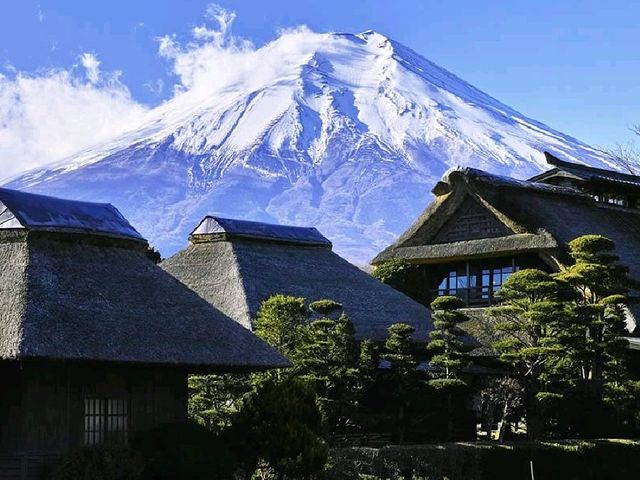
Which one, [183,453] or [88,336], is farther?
[183,453]

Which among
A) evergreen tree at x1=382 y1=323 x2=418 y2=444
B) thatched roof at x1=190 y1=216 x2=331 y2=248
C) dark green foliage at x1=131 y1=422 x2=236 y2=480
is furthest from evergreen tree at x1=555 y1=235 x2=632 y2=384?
dark green foliage at x1=131 y1=422 x2=236 y2=480

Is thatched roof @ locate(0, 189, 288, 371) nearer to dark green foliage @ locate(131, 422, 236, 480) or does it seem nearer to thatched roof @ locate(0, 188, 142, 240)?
thatched roof @ locate(0, 188, 142, 240)

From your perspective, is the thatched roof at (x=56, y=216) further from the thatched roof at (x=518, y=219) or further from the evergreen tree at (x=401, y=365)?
the thatched roof at (x=518, y=219)

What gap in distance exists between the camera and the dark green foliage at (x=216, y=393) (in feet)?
98.8

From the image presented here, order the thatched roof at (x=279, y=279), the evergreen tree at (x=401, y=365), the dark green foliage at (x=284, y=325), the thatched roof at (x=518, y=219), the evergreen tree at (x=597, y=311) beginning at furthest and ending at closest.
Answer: the thatched roof at (x=518, y=219)
the thatched roof at (x=279, y=279)
the evergreen tree at (x=597, y=311)
the evergreen tree at (x=401, y=365)
the dark green foliage at (x=284, y=325)

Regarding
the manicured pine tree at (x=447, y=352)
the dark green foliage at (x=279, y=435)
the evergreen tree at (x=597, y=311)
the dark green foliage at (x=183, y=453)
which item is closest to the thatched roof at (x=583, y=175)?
the evergreen tree at (x=597, y=311)

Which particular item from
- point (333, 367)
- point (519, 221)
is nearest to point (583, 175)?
point (519, 221)

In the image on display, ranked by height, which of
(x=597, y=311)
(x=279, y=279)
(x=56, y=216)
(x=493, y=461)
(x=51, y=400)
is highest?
(x=56, y=216)

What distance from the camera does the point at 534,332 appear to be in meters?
34.4

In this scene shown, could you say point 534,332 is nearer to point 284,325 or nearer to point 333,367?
point 333,367

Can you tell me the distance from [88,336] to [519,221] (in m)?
24.9

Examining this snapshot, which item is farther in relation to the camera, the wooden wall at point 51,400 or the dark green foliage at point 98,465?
the wooden wall at point 51,400

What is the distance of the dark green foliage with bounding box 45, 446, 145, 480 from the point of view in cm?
2230

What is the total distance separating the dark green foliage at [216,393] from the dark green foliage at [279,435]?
15.0ft
